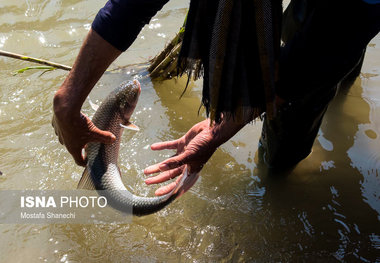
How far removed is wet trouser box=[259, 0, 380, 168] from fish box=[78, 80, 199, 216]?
80 cm

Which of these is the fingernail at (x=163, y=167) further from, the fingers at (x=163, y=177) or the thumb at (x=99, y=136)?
the thumb at (x=99, y=136)

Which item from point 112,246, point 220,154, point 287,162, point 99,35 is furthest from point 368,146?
point 99,35

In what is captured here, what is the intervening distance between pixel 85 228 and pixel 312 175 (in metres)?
1.89

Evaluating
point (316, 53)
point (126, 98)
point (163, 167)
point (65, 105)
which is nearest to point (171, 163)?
point (163, 167)

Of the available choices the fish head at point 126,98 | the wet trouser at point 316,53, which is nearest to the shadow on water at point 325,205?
the wet trouser at point 316,53

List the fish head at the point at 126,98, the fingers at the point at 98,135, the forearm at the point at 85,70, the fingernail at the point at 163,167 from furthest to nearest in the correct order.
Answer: the fish head at the point at 126,98, the fingernail at the point at 163,167, the fingers at the point at 98,135, the forearm at the point at 85,70

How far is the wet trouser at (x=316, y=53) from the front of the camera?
1.94 meters

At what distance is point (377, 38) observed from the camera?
4469 mm

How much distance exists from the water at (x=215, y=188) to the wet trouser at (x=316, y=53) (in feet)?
2.06

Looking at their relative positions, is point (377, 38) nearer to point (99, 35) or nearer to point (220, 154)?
point (220, 154)

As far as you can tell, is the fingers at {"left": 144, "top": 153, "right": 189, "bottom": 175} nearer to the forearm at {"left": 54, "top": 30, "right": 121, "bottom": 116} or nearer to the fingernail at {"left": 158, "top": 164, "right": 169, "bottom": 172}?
the fingernail at {"left": 158, "top": 164, "right": 169, "bottom": 172}

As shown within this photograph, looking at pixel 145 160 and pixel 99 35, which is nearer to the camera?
pixel 99 35

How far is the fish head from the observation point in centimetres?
274

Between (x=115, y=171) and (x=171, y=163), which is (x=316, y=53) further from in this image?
(x=115, y=171)
